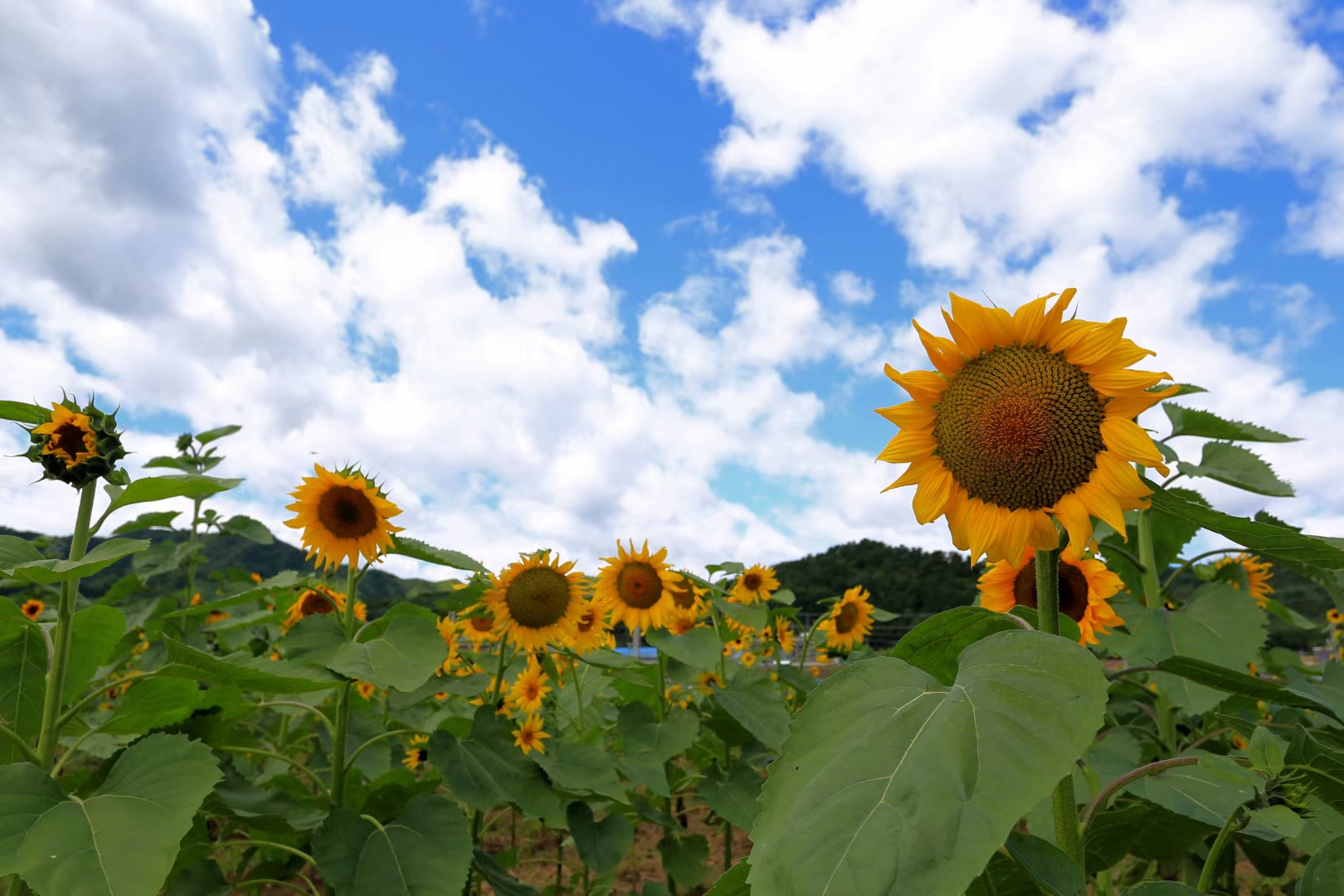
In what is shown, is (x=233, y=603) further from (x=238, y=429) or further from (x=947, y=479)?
(x=947, y=479)

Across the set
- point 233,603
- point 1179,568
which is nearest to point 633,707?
point 233,603

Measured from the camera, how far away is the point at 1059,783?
4.64ft

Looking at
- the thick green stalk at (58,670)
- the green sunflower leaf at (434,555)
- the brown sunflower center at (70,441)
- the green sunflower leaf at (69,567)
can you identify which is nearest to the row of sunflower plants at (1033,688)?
the green sunflower leaf at (69,567)

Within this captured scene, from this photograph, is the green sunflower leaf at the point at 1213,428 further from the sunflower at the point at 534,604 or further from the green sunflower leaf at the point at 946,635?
the sunflower at the point at 534,604

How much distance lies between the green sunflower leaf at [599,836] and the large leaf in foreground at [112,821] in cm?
159

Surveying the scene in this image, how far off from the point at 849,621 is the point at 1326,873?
4316 mm

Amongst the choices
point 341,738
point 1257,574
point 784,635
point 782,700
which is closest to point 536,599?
point 341,738

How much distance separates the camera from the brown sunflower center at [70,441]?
2.77 m

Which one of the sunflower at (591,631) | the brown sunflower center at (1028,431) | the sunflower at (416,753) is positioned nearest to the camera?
the brown sunflower center at (1028,431)

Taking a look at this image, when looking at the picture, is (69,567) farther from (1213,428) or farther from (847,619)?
(847,619)

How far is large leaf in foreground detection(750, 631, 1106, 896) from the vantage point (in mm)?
949

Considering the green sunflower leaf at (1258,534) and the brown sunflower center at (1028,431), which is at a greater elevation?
the brown sunflower center at (1028,431)

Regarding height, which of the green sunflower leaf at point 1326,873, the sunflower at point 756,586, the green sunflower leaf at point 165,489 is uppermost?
the sunflower at point 756,586

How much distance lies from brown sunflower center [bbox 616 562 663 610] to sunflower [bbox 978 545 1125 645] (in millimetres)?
2091
